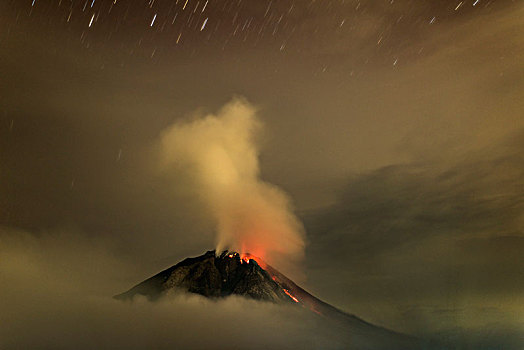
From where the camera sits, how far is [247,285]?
158 m

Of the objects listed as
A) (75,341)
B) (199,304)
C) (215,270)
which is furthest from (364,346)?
(75,341)

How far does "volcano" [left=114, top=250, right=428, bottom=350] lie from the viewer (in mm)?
153125

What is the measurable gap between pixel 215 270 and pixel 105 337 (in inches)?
1798

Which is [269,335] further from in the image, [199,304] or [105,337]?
[105,337]

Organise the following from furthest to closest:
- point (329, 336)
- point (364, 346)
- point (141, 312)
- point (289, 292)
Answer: point (141, 312), point (289, 292), point (329, 336), point (364, 346)

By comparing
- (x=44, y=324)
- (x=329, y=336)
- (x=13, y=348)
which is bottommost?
(x=13, y=348)

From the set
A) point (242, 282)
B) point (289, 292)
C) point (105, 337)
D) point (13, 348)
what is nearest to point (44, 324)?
point (105, 337)

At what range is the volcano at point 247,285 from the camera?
153 m

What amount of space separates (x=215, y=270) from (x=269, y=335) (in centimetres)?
2768

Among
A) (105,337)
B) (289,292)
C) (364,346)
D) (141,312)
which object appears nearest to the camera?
(364,346)

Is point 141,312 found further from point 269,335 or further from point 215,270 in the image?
point 269,335

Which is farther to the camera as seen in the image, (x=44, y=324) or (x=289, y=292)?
(x=44, y=324)

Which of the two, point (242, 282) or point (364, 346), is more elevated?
point (242, 282)

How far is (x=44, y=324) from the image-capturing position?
192625mm
